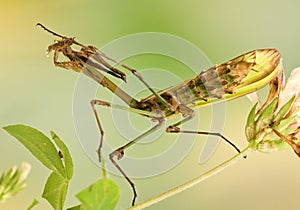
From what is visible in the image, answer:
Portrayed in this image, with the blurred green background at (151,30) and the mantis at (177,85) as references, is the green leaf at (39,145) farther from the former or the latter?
the blurred green background at (151,30)

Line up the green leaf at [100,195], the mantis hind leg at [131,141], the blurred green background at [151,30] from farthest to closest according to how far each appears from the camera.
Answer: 1. the blurred green background at [151,30]
2. the mantis hind leg at [131,141]
3. the green leaf at [100,195]

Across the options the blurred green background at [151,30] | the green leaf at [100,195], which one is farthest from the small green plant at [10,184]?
the blurred green background at [151,30]

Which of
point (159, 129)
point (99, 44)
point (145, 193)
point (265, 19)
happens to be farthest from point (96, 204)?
point (265, 19)

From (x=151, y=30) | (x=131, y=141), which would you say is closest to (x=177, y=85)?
(x=131, y=141)

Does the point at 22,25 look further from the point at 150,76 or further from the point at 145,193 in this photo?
the point at 150,76

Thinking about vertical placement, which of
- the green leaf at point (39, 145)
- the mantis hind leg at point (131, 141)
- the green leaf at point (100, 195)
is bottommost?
the green leaf at point (100, 195)

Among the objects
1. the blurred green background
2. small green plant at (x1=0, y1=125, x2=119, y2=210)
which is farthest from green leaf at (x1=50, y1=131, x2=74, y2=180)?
the blurred green background
